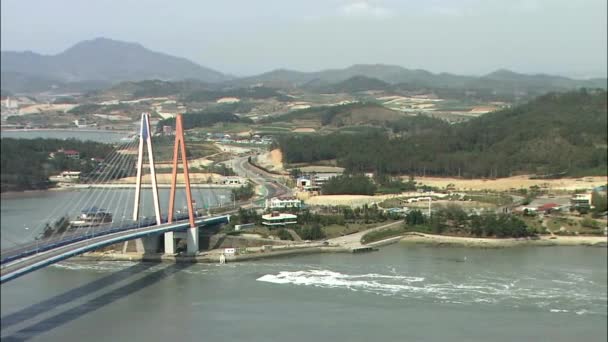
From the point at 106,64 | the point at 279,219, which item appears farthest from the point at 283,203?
the point at 106,64

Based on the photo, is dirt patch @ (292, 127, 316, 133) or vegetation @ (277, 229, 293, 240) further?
dirt patch @ (292, 127, 316, 133)

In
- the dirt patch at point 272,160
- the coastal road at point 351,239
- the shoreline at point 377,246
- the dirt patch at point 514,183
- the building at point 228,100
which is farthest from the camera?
the building at point 228,100

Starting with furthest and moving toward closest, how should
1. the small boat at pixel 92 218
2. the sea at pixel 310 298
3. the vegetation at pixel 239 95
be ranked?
the vegetation at pixel 239 95 → the small boat at pixel 92 218 → the sea at pixel 310 298

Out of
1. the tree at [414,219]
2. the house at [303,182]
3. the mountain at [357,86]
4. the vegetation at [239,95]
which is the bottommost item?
the tree at [414,219]

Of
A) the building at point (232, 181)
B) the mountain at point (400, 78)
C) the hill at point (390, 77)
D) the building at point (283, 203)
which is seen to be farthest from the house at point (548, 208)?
the hill at point (390, 77)

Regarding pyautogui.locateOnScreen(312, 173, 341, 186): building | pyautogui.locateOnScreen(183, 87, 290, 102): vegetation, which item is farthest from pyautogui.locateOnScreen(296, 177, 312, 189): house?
pyautogui.locateOnScreen(183, 87, 290, 102): vegetation

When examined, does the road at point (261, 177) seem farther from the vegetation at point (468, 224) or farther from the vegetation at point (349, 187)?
the vegetation at point (468, 224)

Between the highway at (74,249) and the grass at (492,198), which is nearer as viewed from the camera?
the highway at (74,249)

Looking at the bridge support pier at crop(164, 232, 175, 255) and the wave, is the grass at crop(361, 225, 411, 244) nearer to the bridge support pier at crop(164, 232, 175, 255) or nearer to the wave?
the wave
